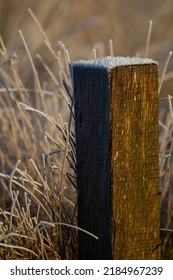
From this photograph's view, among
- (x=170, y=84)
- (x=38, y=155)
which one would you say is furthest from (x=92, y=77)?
(x=170, y=84)

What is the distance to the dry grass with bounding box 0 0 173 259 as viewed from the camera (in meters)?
2.33

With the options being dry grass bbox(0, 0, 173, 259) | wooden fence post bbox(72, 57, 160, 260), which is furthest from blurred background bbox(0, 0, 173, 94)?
wooden fence post bbox(72, 57, 160, 260)

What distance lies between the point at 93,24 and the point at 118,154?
3992 millimetres

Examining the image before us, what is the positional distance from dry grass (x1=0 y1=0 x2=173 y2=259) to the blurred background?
10 millimetres

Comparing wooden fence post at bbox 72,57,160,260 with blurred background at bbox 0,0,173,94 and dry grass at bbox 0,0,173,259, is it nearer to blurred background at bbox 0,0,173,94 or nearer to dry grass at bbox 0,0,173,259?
dry grass at bbox 0,0,173,259

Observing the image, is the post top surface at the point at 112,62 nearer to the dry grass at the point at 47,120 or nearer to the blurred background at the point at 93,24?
the dry grass at the point at 47,120

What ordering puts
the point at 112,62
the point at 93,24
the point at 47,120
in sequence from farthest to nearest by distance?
the point at 93,24 → the point at 47,120 → the point at 112,62

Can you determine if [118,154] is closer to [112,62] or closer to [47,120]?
[112,62]

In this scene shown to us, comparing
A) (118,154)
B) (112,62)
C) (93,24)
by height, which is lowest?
(118,154)

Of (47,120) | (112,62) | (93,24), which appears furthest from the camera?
(93,24)

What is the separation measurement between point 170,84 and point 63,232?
129 inches

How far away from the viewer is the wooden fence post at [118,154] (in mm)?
2086

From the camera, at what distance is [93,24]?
5.97 m

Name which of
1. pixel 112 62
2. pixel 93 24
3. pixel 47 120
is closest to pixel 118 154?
pixel 112 62
